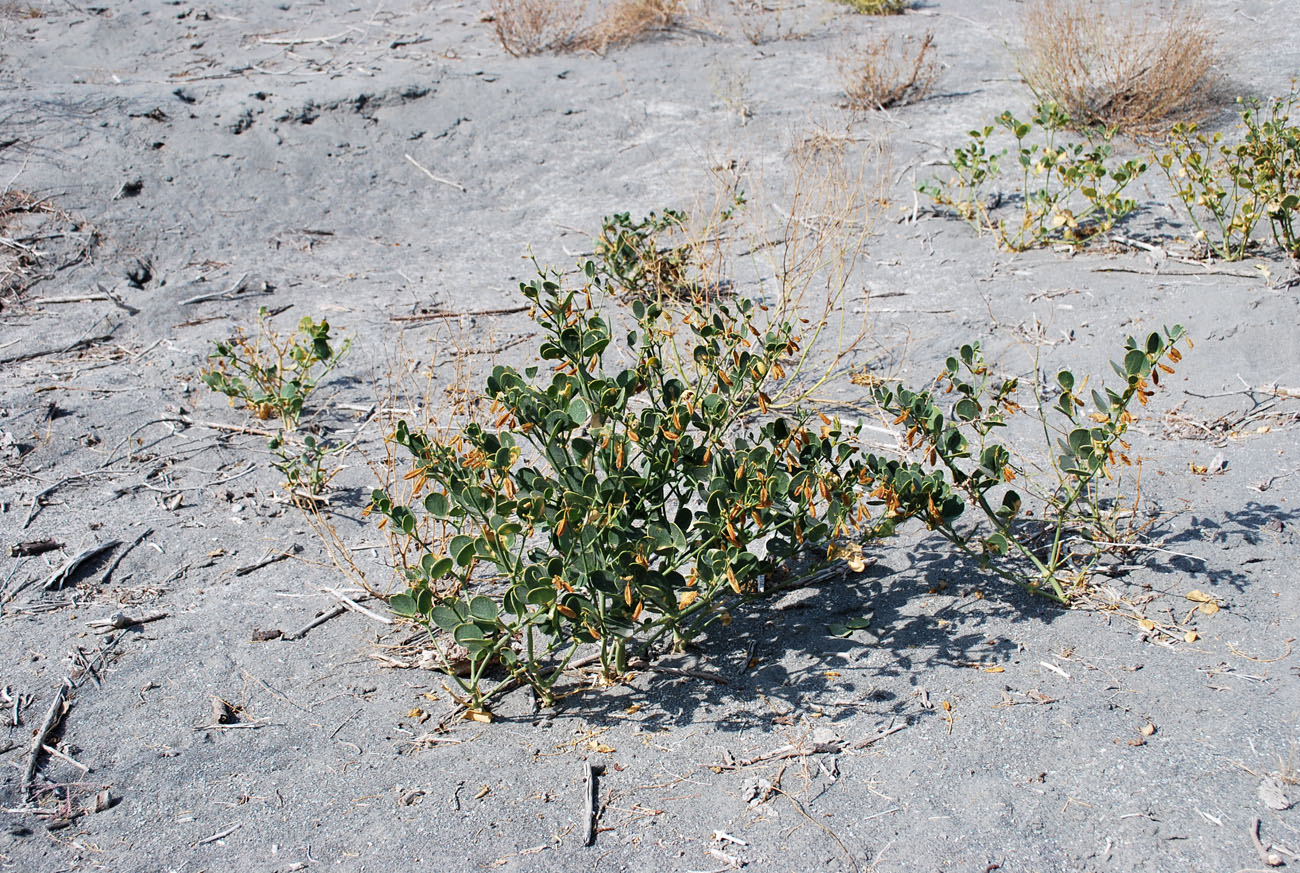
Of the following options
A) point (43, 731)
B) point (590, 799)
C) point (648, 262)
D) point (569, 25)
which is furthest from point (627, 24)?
point (590, 799)

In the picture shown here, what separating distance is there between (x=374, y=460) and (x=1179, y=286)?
355 cm

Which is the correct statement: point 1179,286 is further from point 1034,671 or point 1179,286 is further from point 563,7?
point 563,7

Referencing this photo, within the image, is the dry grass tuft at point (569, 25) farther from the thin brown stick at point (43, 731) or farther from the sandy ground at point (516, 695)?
the thin brown stick at point (43, 731)

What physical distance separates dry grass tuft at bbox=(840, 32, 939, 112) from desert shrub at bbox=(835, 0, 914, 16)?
4.68 feet

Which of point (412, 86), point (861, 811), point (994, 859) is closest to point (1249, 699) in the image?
point (994, 859)

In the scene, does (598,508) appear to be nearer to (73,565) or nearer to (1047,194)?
(73,565)

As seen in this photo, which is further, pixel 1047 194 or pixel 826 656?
pixel 1047 194

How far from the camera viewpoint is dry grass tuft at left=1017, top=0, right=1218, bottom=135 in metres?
5.96

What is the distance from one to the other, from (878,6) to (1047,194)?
4310 millimetres

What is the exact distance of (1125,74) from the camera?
6027 millimetres

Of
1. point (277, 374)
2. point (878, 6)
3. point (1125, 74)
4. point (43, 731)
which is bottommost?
point (43, 731)

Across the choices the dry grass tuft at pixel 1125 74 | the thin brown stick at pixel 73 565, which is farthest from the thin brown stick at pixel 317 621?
the dry grass tuft at pixel 1125 74

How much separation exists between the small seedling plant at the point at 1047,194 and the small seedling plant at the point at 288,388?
3300 mm

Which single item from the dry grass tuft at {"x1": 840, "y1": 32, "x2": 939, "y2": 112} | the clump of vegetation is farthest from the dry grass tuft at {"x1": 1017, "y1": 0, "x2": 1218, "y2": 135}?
the clump of vegetation
